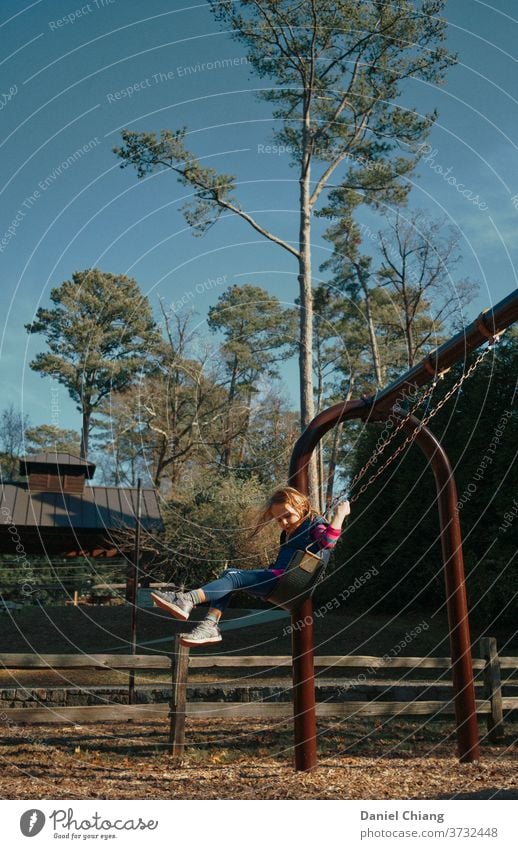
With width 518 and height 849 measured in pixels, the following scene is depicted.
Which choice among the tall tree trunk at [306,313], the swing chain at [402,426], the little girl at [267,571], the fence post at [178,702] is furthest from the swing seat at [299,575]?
the tall tree trunk at [306,313]

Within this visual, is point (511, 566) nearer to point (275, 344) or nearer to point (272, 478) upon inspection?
point (272, 478)

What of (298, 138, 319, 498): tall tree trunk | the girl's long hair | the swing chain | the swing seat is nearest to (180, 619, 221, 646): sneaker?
the swing seat

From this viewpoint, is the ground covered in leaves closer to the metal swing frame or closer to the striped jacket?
the metal swing frame

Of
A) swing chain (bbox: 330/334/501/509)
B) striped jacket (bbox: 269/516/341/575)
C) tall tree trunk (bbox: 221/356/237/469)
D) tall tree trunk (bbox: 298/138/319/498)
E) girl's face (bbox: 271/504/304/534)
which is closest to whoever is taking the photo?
striped jacket (bbox: 269/516/341/575)

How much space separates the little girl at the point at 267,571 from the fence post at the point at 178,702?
4.65m

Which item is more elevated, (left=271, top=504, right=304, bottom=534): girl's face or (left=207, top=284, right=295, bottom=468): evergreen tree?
(left=207, top=284, right=295, bottom=468): evergreen tree

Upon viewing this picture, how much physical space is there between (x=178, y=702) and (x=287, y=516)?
18.4 feet

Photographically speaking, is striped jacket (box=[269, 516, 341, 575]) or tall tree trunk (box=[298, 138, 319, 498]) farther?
tall tree trunk (box=[298, 138, 319, 498])

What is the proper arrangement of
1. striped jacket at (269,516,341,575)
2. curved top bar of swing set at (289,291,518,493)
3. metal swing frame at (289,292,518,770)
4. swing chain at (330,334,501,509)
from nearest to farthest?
1. striped jacket at (269,516,341,575)
2. swing chain at (330,334,501,509)
3. curved top bar of swing set at (289,291,518,493)
4. metal swing frame at (289,292,518,770)

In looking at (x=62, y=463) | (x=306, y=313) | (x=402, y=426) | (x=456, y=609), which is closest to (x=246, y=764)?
(x=456, y=609)

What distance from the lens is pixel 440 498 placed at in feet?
29.5

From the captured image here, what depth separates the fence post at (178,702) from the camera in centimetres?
1020

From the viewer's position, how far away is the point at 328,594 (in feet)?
72.3

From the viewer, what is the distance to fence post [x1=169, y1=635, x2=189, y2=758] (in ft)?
33.5
